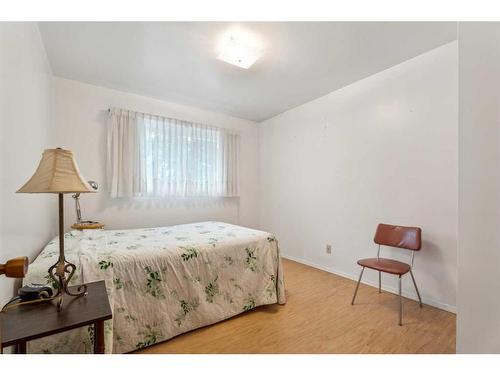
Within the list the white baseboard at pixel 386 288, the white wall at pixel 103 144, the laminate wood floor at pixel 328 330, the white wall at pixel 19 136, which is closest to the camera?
the white wall at pixel 19 136

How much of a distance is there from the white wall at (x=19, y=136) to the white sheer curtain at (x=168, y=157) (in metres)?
0.96

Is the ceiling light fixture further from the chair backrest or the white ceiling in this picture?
the chair backrest

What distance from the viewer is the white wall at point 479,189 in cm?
91

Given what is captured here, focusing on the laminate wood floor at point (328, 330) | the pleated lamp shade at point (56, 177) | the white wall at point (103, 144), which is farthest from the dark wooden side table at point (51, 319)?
the white wall at point (103, 144)

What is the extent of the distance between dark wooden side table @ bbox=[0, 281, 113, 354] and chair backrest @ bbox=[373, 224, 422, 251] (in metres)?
2.33

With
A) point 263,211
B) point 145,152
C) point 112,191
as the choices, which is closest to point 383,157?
point 263,211

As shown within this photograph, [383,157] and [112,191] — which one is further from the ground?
[383,157]

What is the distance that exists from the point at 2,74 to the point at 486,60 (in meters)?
2.08

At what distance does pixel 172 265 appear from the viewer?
5.65 feet

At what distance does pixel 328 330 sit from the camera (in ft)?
5.75

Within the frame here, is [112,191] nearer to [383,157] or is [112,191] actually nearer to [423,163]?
[383,157]

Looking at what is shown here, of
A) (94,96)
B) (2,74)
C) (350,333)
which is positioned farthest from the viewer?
(94,96)

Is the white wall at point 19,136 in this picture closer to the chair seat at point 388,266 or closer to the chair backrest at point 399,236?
the chair seat at point 388,266

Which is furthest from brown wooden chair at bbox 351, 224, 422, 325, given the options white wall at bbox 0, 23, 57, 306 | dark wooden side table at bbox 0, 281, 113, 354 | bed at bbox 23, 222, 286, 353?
white wall at bbox 0, 23, 57, 306
